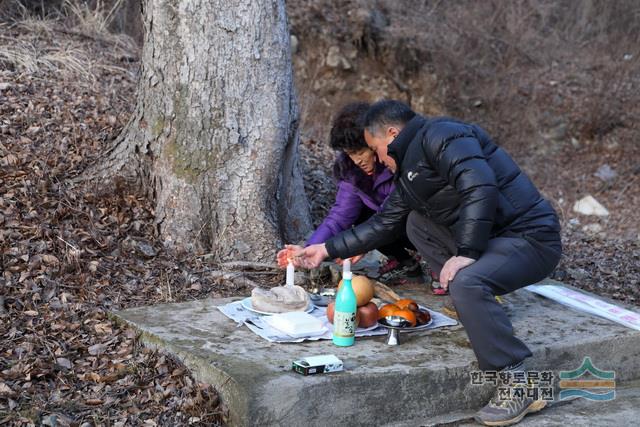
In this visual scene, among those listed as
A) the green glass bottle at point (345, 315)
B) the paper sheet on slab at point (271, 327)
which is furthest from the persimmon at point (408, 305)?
the green glass bottle at point (345, 315)

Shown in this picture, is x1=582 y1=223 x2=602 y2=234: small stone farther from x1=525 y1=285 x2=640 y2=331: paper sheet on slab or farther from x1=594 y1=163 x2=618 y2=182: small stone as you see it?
x1=525 y1=285 x2=640 y2=331: paper sheet on slab

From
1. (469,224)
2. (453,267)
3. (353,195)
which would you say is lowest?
(453,267)

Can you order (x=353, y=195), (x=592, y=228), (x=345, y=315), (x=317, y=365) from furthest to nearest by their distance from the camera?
(x=592, y=228) < (x=353, y=195) < (x=345, y=315) < (x=317, y=365)

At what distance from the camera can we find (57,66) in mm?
8109

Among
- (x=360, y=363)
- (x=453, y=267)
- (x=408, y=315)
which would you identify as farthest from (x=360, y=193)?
(x=360, y=363)

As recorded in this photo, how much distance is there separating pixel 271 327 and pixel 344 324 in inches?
18.2

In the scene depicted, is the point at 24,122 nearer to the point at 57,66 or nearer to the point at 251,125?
the point at 57,66

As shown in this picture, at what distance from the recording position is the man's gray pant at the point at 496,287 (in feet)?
14.2

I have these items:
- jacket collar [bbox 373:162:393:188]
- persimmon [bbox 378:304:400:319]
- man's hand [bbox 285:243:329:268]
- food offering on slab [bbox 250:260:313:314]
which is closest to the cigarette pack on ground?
persimmon [bbox 378:304:400:319]

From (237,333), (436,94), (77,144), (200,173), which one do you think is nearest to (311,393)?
(237,333)

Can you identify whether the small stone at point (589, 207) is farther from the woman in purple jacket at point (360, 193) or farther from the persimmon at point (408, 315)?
the persimmon at point (408, 315)

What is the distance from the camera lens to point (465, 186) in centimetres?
435

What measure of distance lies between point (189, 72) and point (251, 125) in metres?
0.59

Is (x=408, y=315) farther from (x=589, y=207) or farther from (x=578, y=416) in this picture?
(x=589, y=207)
